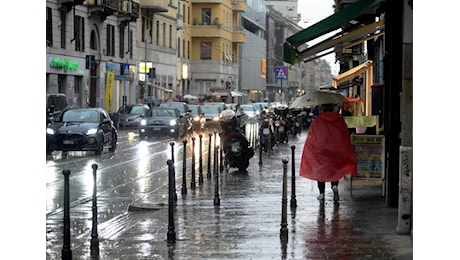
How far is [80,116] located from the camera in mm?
32188

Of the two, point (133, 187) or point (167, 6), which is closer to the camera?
point (133, 187)

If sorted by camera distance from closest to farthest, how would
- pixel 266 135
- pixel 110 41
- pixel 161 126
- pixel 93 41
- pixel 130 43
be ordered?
pixel 266 135 → pixel 161 126 → pixel 93 41 → pixel 110 41 → pixel 130 43

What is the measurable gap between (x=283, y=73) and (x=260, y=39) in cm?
6428

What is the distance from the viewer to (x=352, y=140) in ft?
54.6

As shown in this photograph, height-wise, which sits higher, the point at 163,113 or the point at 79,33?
the point at 79,33

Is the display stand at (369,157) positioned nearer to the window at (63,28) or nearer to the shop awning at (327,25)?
the shop awning at (327,25)

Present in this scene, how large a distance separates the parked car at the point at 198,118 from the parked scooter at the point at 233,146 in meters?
26.2

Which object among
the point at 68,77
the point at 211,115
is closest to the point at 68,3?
the point at 68,77

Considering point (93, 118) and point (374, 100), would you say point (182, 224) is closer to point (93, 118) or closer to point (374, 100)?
point (374, 100)

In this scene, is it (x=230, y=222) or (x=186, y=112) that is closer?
(x=230, y=222)

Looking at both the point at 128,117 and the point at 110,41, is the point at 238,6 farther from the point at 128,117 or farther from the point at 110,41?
the point at 128,117

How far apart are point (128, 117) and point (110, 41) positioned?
11046mm

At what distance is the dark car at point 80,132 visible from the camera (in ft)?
98.6
